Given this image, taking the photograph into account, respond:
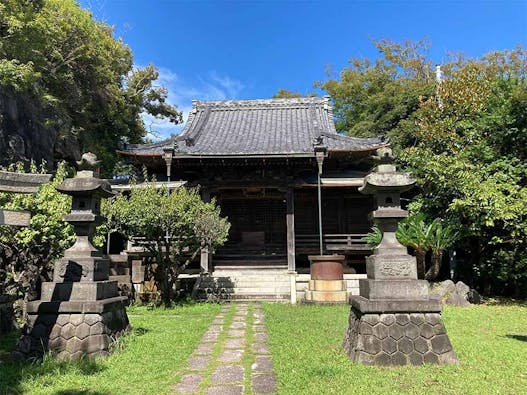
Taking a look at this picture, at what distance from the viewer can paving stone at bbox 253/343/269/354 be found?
5.59 metres

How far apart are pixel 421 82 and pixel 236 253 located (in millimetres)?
16103

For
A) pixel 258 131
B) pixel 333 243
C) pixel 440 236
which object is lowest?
pixel 333 243

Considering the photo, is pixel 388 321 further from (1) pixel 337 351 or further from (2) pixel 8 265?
(2) pixel 8 265

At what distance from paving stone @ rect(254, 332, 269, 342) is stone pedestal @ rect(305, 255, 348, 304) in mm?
4168

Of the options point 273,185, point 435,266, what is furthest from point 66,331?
point 435,266

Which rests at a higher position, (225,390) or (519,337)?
(225,390)

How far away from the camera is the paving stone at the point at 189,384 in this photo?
13.1 feet

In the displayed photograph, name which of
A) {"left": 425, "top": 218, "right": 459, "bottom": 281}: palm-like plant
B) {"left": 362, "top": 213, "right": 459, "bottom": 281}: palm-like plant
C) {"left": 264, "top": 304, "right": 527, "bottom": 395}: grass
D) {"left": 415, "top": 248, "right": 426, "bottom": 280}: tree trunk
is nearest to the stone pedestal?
{"left": 362, "top": 213, "right": 459, "bottom": 281}: palm-like plant

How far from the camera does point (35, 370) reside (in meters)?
4.65

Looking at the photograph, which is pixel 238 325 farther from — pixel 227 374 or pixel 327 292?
pixel 327 292

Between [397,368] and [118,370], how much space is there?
339 centimetres

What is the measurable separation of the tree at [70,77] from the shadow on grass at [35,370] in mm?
9388

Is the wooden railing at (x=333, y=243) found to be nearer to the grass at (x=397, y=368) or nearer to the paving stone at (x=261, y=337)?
the grass at (x=397, y=368)

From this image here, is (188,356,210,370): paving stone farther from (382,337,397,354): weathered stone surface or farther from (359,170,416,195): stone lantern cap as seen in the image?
(359,170,416,195): stone lantern cap
